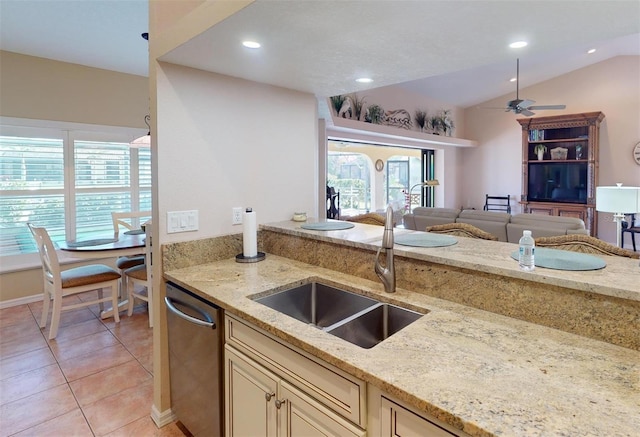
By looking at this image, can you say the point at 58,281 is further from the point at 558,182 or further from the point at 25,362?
the point at 558,182

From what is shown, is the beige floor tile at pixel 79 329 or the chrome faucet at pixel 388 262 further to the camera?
the beige floor tile at pixel 79 329

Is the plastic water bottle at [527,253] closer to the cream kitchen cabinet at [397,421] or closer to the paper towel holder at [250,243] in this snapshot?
the cream kitchen cabinet at [397,421]

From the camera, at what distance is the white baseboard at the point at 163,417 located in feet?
6.77

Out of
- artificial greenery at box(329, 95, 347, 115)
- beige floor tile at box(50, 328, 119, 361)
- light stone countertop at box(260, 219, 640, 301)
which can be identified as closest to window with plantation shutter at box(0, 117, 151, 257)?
beige floor tile at box(50, 328, 119, 361)

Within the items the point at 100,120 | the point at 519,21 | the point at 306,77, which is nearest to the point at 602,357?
the point at 519,21

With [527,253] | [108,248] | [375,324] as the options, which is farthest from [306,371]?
[108,248]

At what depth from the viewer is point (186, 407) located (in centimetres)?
189

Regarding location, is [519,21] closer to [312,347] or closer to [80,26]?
[312,347]

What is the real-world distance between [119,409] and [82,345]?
1111 mm

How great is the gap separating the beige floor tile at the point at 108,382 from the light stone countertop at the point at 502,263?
5.30 feet

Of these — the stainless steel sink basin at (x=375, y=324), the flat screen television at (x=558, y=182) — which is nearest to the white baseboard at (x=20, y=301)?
the stainless steel sink basin at (x=375, y=324)

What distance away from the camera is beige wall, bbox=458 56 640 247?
7227mm

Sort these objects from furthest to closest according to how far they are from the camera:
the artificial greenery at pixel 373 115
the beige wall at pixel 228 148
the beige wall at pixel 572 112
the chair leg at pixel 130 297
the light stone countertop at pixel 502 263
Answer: the beige wall at pixel 572 112, the artificial greenery at pixel 373 115, the chair leg at pixel 130 297, the beige wall at pixel 228 148, the light stone countertop at pixel 502 263

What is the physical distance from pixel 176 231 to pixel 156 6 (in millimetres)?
1225
